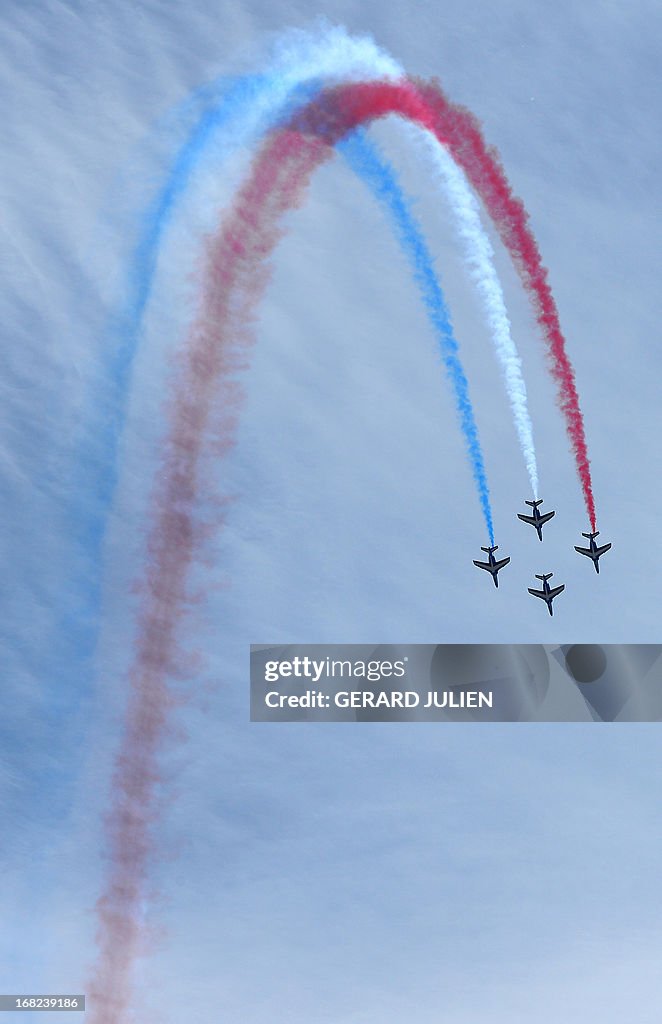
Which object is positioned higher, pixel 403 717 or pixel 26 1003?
pixel 403 717

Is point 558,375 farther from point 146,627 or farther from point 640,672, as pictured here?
point 146,627

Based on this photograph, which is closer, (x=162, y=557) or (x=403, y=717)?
(x=403, y=717)

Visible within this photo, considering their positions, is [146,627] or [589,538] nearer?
[589,538]

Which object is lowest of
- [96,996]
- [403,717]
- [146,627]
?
[96,996]

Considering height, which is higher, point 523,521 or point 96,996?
point 523,521

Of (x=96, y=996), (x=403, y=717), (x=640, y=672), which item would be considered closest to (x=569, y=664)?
(x=640, y=672)

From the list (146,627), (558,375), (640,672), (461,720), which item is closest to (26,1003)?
(146,627)

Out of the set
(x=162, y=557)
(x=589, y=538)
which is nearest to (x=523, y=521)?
(x=589, y=538)

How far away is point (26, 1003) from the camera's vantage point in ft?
336

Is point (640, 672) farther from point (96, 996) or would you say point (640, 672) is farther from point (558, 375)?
point (96, 996)

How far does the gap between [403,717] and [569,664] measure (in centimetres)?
1002

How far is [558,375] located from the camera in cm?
9238

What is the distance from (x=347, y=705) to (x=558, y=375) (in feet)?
61.1

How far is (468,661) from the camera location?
324ft
